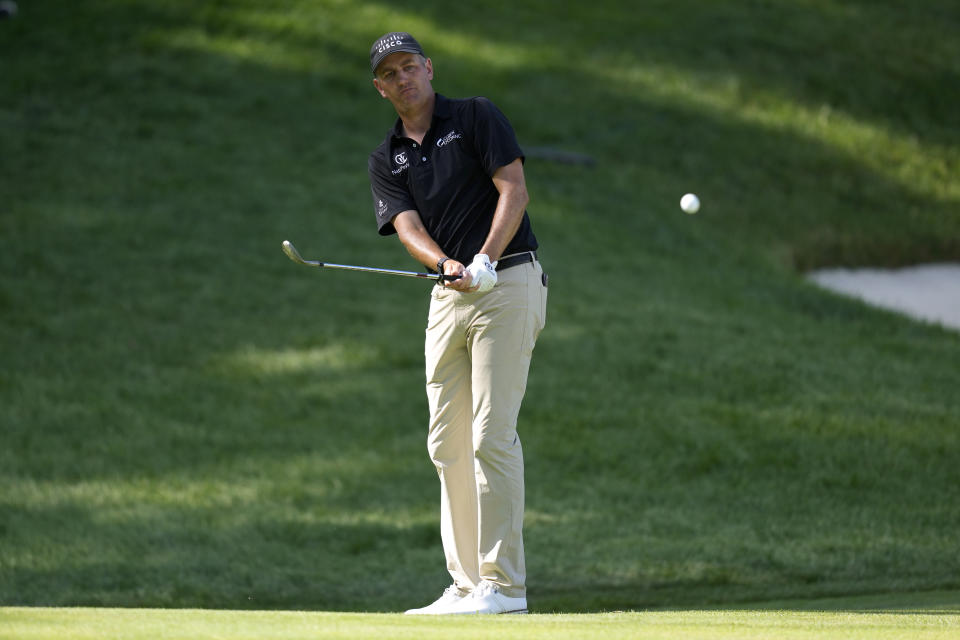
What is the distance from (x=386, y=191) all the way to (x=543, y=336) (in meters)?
4.98

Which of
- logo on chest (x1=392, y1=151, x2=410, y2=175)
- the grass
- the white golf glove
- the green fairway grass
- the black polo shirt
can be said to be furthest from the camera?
the grass

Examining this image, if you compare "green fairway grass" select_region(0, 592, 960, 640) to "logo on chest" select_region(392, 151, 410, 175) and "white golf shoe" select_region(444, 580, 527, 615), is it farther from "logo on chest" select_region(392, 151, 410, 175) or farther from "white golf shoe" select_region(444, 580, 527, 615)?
"logo on chest" select_region(392, 151, 410, 175)

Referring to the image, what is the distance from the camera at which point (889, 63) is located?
14.7 metres

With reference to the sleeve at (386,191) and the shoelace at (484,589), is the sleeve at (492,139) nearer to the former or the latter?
the sleeve at (386,191)

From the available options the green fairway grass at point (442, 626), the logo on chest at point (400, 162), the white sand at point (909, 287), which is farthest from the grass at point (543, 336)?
the logo on chest at point (400, 162)

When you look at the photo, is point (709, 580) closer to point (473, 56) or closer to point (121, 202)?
point (121, 202)

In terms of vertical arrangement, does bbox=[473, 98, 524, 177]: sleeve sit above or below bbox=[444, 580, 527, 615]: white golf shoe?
above

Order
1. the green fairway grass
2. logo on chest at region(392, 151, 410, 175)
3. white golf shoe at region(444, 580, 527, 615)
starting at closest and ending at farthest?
the green fairway grass < white golf shoe at region(444, 580, 527, 615) < logo on chest at region(392, 151, 410, 175)

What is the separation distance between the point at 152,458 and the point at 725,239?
6.14m

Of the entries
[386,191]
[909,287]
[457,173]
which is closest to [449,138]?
[457,173]

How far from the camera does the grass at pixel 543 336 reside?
599 centimetres

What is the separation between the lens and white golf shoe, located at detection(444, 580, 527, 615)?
356cm

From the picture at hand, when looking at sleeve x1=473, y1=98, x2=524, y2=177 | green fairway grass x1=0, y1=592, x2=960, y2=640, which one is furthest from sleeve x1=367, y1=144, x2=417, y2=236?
green fairway grass x1=0, y1=592, x2=960, y2=640

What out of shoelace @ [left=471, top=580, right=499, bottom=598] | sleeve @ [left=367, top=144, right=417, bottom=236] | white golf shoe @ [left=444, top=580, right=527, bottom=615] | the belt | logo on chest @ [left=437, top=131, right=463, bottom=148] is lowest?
white golf shoe @ [left=444, top=580, right=527, bottom=615]
